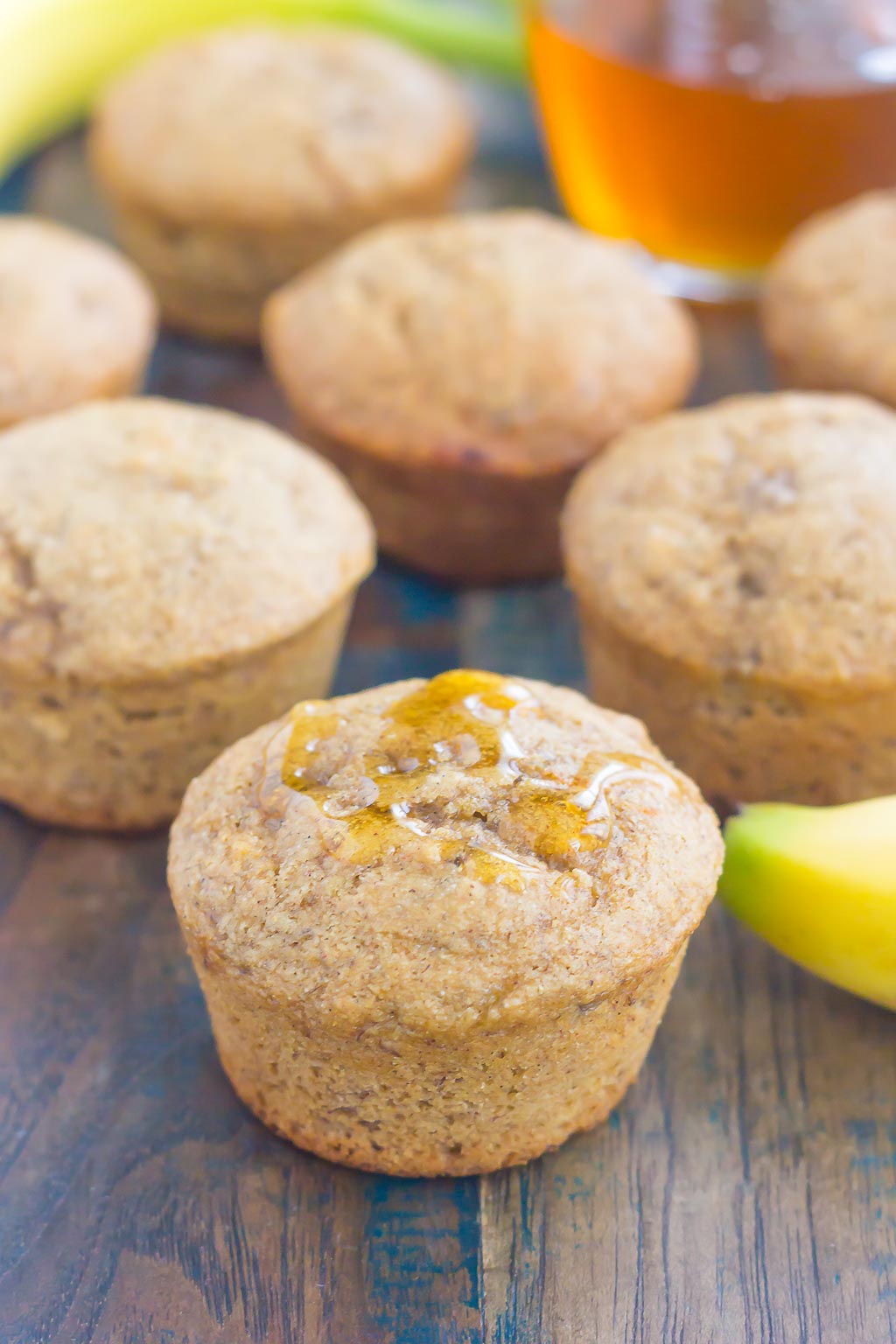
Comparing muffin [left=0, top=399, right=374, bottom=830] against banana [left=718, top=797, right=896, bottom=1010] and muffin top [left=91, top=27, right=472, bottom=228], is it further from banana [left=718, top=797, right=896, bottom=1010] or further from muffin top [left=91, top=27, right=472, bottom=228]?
muffin top [left=91, top=27, right=472, bottom=228]

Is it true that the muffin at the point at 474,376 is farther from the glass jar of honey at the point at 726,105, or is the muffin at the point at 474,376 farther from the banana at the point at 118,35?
the banana at the point at 118,35

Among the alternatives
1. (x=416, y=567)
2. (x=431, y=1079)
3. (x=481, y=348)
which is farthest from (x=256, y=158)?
(x=431, y=1079)

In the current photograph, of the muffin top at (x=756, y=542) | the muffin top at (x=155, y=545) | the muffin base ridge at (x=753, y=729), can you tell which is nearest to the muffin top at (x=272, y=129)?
the muffin top at (x=155, y=545)

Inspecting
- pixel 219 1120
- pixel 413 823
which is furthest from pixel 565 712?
pixel 219 1120

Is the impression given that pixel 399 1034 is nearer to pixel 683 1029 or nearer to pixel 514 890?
pixel 514 890

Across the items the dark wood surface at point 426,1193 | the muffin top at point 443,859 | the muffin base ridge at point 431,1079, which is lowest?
the dark wood surface at point 426,1193

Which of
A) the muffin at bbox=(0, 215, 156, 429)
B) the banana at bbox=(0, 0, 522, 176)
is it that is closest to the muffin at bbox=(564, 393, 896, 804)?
the muffin at bbox=(0, 215, 156, 429)
